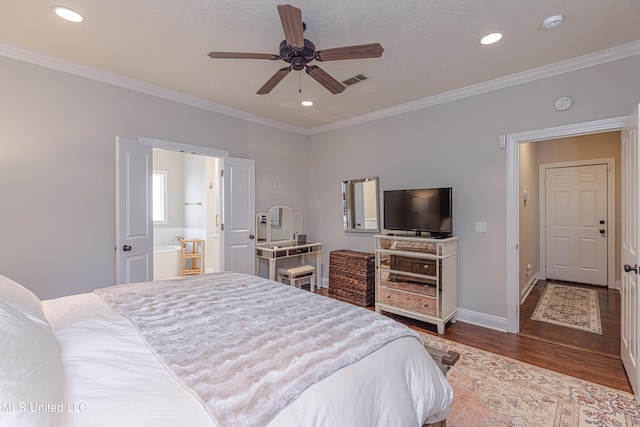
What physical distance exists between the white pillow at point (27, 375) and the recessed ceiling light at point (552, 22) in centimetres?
331

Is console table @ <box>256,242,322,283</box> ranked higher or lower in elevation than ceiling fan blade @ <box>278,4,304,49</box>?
lower

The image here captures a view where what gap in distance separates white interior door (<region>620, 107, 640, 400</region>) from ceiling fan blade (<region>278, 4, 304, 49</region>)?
7.74 ft

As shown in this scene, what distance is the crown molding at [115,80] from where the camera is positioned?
2.56 meters

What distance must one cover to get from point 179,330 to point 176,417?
0.60 meters

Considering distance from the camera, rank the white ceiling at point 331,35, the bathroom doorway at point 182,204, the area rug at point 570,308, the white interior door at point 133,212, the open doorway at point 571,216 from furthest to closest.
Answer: the bathroom doorway at point 182,204 → the open doorway at point 571,216 → the area rug at point 570,308 → the white interior door at point 133,212 → the white ceiling at point 331,35

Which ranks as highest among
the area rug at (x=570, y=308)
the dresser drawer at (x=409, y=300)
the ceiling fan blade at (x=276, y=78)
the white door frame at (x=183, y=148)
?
the ceiling fan blade at (x=276, y=78)

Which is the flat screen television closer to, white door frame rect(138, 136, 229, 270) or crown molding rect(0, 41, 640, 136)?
crown molding rect(0, 41, 640, 136)

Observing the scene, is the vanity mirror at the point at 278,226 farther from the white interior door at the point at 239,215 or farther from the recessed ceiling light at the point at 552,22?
the recessed ceiling light at the point at 552,22

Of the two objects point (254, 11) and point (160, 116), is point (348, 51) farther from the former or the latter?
point (160, 116)

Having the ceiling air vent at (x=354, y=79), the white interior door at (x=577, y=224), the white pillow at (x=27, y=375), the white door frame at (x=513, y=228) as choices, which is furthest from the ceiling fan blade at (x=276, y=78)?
the white interior door at (x=577, y=224)

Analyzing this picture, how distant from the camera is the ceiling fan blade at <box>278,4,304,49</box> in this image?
1580mm

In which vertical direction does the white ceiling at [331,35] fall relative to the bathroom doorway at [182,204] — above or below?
above

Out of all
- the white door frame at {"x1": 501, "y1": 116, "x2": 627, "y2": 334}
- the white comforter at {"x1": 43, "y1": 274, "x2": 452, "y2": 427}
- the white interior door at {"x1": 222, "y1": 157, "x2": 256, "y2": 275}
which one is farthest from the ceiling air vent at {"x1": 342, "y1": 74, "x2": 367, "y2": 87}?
the white comforter at {"x1": 43, "y1": 274, "x2": 452, "y2": 427}

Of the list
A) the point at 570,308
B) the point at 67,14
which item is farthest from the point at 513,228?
the point at 67,14
